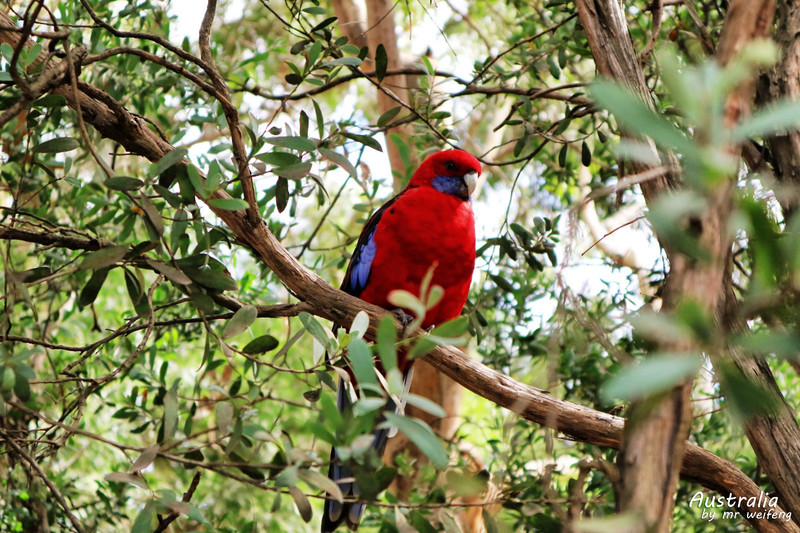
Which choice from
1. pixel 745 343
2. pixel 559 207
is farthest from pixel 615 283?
pixel 745 343

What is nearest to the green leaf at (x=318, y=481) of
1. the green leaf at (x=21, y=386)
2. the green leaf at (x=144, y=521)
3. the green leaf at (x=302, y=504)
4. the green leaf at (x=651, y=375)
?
the green leaf at (x=302, y=504)

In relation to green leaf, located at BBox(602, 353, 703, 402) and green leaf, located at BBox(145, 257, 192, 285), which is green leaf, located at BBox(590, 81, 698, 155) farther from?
green leaf, located at BBox(145, 257, 192, 285)

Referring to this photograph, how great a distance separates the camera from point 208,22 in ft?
5.90

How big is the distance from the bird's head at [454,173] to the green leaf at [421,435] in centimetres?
198

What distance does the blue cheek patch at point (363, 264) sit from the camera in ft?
9.00

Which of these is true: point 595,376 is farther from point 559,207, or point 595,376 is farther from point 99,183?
point 99,183

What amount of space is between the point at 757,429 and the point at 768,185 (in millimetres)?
792

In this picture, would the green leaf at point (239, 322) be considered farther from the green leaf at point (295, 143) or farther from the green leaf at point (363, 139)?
the green leaf at point (363, 139)

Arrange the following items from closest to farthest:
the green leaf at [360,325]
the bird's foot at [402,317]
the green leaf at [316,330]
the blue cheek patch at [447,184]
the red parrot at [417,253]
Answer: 1. the green leaf at [360,325]
2. the green leaf at [316,330]
3. the bird's foot at [402,317]
4. the red parrot at [417,253]
5. the blue cheek patch at [447,184]

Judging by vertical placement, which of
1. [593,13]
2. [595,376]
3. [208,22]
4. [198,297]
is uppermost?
[593,13]

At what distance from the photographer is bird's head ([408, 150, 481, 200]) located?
116 inches

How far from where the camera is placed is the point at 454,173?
2.96 m

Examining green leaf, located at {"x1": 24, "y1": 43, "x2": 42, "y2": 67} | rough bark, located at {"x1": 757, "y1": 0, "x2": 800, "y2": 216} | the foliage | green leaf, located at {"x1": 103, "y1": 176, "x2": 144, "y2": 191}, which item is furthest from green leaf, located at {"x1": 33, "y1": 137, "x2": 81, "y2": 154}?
rough bark, located at {"x1": 757, "y1": 0, "x2": 800, "y2": 216}

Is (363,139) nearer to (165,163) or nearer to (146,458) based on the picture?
(165,163)
